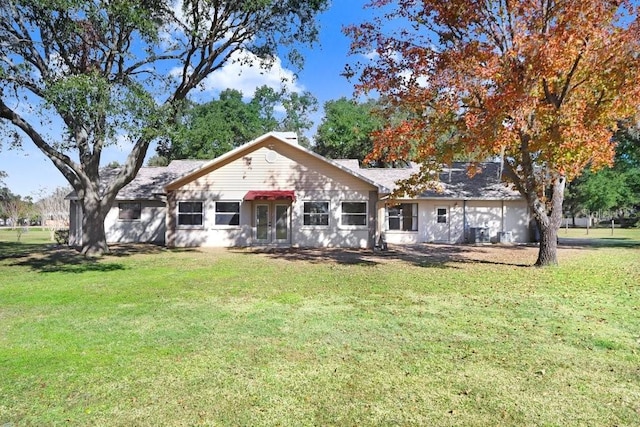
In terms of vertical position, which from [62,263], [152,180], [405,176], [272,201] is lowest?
[62,263]

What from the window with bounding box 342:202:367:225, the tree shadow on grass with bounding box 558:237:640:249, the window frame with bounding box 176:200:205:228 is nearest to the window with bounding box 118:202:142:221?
the window frame with bounding box 176:200:205:228

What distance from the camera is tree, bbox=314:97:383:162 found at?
138 feet

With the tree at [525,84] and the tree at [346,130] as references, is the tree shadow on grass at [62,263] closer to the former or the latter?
the tree at [525,84]

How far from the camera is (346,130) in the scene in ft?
140

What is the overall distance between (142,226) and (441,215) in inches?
679

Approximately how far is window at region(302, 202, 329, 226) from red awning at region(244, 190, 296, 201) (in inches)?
40.8

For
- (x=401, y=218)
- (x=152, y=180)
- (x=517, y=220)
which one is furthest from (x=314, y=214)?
(x=517, y=220)

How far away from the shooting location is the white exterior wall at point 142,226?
80.5 feet

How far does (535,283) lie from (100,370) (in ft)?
32.4

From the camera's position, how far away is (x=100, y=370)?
479cm

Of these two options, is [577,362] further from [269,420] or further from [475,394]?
[269,420]

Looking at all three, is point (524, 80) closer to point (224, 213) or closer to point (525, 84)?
point (525, 84)

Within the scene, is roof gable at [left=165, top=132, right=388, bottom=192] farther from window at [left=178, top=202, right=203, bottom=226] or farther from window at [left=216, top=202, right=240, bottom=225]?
window at [left=216, top=202, right=240, bottom=225]

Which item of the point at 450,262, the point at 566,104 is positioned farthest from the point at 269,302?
the point at 566,104
